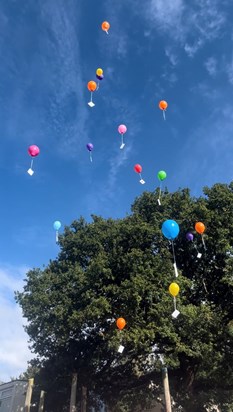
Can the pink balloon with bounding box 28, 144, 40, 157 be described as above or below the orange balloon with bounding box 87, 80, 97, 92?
below

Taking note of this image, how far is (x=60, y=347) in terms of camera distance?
59.5 feet

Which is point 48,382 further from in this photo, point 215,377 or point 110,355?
point 215,377

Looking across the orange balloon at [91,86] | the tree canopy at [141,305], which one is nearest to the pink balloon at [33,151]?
the orange balloon at [91,86]

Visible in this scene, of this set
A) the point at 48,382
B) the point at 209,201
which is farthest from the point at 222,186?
the point at 48,382

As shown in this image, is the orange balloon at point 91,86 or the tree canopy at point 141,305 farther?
the tree canopy at point 141,305

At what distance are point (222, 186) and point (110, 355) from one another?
33.2ft

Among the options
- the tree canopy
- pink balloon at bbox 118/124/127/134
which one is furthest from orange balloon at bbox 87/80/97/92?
the tree canopy

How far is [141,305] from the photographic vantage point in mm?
15859

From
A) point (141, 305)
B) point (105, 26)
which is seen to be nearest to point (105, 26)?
point (105, 26)

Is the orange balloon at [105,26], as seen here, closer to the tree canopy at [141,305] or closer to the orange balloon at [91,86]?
the orange balloon at [91,86]

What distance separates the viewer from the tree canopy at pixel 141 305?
1510 cm

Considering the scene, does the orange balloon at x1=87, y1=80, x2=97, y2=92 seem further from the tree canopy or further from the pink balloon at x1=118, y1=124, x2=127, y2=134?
the tree canopy

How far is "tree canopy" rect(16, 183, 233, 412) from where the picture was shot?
49.5ft

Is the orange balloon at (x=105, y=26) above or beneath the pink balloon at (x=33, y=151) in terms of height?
above
